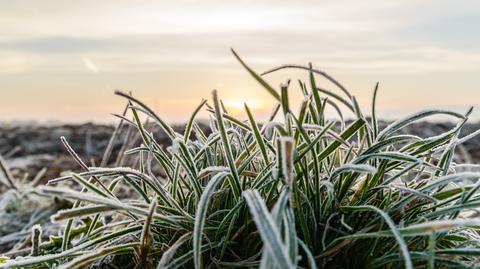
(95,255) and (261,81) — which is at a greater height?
(261,81)

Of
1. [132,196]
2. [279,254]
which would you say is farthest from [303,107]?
[132,196]

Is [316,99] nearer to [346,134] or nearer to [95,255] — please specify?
[346,134]

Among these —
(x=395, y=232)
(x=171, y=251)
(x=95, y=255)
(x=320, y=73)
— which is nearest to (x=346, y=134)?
(x=320, y=73)

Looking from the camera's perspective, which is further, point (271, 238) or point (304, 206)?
point (304, 206)

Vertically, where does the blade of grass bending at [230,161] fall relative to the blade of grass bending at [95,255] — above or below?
above

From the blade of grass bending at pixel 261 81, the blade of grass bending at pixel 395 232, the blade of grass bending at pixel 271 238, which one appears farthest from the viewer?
the blade of grass bending at pixel 261 81

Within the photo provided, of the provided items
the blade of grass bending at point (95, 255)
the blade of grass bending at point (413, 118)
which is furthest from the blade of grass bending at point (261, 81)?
the blade of grass bending at point (95, 255)

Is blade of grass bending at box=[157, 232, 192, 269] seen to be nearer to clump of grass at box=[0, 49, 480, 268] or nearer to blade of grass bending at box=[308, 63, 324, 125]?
clump of grass at box=[0, 49, 480, 268]

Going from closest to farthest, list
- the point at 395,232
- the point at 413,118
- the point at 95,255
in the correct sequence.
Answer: the point at 395,232
the point at 95,255
the point at 413,118

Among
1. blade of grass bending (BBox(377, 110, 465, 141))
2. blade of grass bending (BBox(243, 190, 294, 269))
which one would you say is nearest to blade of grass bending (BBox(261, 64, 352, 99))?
blade of grass bending (BBox(377, 110, 465, 141))

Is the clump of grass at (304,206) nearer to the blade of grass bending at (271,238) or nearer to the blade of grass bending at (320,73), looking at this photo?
the blade of grass bending at (320,73)

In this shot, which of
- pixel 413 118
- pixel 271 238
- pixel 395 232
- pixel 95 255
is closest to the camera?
pixel 271 238

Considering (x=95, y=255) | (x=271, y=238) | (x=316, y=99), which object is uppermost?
(x=316, y=99)

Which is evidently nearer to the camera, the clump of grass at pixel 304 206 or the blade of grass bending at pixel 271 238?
the blade of grass bending at pixel 271 238
